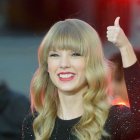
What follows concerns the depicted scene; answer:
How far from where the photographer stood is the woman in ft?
10.4

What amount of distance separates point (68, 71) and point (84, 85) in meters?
0.12

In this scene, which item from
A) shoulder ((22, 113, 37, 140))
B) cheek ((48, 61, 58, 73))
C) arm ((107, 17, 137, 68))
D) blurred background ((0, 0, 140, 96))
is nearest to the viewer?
arm ((107, 17, 137, 68))

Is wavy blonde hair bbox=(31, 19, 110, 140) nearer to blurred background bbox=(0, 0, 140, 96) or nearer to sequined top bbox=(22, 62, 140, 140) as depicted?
sequined top bbox=(22, 62, 140, 140)

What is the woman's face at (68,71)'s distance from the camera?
3.23 meters

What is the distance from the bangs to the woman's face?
23 mm

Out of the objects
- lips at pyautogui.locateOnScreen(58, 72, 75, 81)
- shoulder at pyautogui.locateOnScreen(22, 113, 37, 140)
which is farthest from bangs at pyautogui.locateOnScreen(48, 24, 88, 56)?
shoulder at pyautogui.locateOnScreen(22, 113, 37, 140)

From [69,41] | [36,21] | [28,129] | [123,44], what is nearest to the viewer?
[123,44]

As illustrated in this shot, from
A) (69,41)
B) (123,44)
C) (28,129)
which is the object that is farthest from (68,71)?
(28,129)

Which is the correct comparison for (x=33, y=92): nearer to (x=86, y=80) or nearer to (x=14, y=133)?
(x=86, y=80)

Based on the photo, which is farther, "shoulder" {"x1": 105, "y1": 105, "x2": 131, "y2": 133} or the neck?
the neck

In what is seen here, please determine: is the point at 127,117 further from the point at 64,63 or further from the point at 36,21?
the point at 36,21

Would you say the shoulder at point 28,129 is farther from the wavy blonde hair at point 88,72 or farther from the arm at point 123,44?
the arm at point 123,44

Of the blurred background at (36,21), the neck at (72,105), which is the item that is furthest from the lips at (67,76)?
the blurred background at (36,21)

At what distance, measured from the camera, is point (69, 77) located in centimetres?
324
